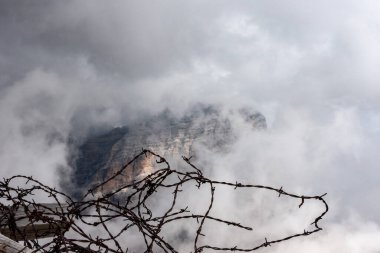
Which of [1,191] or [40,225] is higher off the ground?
[40,225]

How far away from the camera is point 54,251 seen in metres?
2.68

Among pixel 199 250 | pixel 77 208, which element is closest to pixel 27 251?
pixel 77 208

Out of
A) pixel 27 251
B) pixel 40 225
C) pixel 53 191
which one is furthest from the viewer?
pixel 40 225

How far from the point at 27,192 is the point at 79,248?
1163 millimetres

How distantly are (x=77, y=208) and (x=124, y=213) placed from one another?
481mm

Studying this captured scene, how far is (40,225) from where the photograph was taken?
15.2ft

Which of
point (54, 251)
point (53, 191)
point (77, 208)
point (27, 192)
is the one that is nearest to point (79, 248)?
point (54, 251)

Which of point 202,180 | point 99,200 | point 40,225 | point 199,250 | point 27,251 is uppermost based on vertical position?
point 40,225

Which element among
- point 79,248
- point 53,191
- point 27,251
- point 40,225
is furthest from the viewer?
point 40,225

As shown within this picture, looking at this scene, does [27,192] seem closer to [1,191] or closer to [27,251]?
[1,191]

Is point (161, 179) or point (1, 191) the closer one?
point (161, 179)

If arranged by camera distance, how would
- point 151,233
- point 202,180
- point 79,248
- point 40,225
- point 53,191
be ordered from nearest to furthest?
point 79,248, point 151,233, point 202,180, point 53,191, point 40,225

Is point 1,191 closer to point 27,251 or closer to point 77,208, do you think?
point 77,208

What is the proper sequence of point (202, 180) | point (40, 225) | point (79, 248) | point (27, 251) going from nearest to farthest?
point (27, 251), point (79, 248), point (202, 180), point (40, 225)
